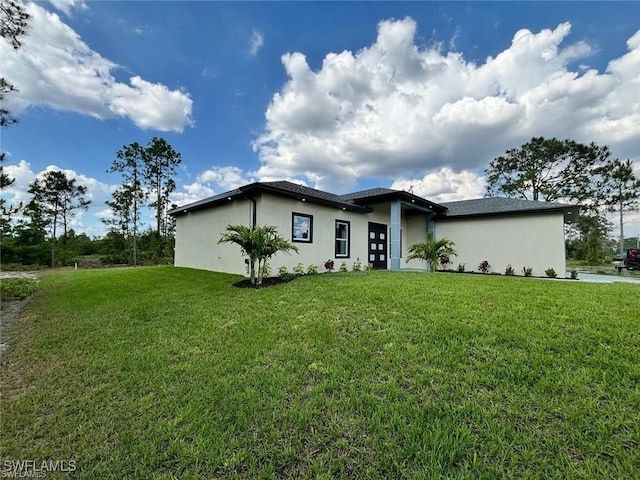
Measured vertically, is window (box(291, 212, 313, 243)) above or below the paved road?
above

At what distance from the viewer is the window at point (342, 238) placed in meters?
12.2

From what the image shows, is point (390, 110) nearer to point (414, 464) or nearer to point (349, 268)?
point (349, 268)

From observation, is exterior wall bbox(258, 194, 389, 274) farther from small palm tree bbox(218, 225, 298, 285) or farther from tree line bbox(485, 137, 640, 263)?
tree line bbox(485, 137, 640, 263)

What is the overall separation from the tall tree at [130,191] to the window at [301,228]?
731 inches

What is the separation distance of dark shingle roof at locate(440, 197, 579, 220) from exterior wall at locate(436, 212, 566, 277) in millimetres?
382

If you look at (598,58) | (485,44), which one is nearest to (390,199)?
(485,44)

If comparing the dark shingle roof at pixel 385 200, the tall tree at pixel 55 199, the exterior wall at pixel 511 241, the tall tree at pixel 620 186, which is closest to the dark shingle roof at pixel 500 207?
the dark shingle roof at pixel 385 200

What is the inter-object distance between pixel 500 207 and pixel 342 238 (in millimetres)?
8176

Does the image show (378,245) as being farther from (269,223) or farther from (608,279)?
(608,279)

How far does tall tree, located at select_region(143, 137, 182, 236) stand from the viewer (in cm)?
2405

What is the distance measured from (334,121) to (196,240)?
28.8 feet

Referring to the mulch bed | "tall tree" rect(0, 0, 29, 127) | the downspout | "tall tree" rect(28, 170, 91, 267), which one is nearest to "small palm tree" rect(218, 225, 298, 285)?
the mulch bed

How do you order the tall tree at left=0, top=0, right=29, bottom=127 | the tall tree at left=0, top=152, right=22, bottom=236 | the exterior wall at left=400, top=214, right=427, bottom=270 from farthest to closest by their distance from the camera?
the exterior wall at left=400, top=214, right=427, bottom=270
the tall tree at left=0, top=152, right=22, bottom=236
the tall tree at left=0, top=0, right=29, bottom=127

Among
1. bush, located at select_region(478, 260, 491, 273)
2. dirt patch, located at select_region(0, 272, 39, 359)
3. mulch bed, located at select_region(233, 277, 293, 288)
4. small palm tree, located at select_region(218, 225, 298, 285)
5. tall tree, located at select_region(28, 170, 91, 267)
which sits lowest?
dirt patch, located at select_region(0, 272, 39, 359)
